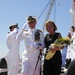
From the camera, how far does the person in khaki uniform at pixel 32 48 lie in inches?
323

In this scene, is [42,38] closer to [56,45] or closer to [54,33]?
[54,33]

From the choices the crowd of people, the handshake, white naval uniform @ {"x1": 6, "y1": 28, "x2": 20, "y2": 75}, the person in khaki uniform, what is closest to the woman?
the crowd of people

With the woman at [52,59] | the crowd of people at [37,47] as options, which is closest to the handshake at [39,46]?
the crowd of people at [37,47]

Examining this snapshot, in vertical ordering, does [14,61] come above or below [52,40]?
below

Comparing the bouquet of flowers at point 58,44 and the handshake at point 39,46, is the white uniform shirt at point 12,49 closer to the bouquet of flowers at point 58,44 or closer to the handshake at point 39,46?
the handshake at point 39,46

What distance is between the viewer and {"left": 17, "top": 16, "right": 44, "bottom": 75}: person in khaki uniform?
820 centimetres

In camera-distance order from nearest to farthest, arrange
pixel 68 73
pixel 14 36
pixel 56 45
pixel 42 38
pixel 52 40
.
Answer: pixel 68 73
pixel 56 45
pixel 52 40
pixel 42 38
pixel 14 36

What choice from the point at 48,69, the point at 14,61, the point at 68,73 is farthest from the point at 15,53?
the point at 68,73

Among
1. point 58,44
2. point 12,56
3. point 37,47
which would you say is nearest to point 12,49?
point 12,56

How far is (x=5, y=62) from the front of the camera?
1023 centimetres

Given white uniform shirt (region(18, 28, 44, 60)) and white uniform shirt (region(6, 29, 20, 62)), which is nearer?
white uniform shirt (region(18, 28, 44, 60))

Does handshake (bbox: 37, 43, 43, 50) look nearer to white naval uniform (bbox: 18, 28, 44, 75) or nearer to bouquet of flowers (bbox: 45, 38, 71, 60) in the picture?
white naval uniform (bbox: 18, 28, 44, 75)

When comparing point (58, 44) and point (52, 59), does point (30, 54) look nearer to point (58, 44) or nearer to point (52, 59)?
point (52, 59)

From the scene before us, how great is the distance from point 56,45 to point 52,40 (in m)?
0.50
